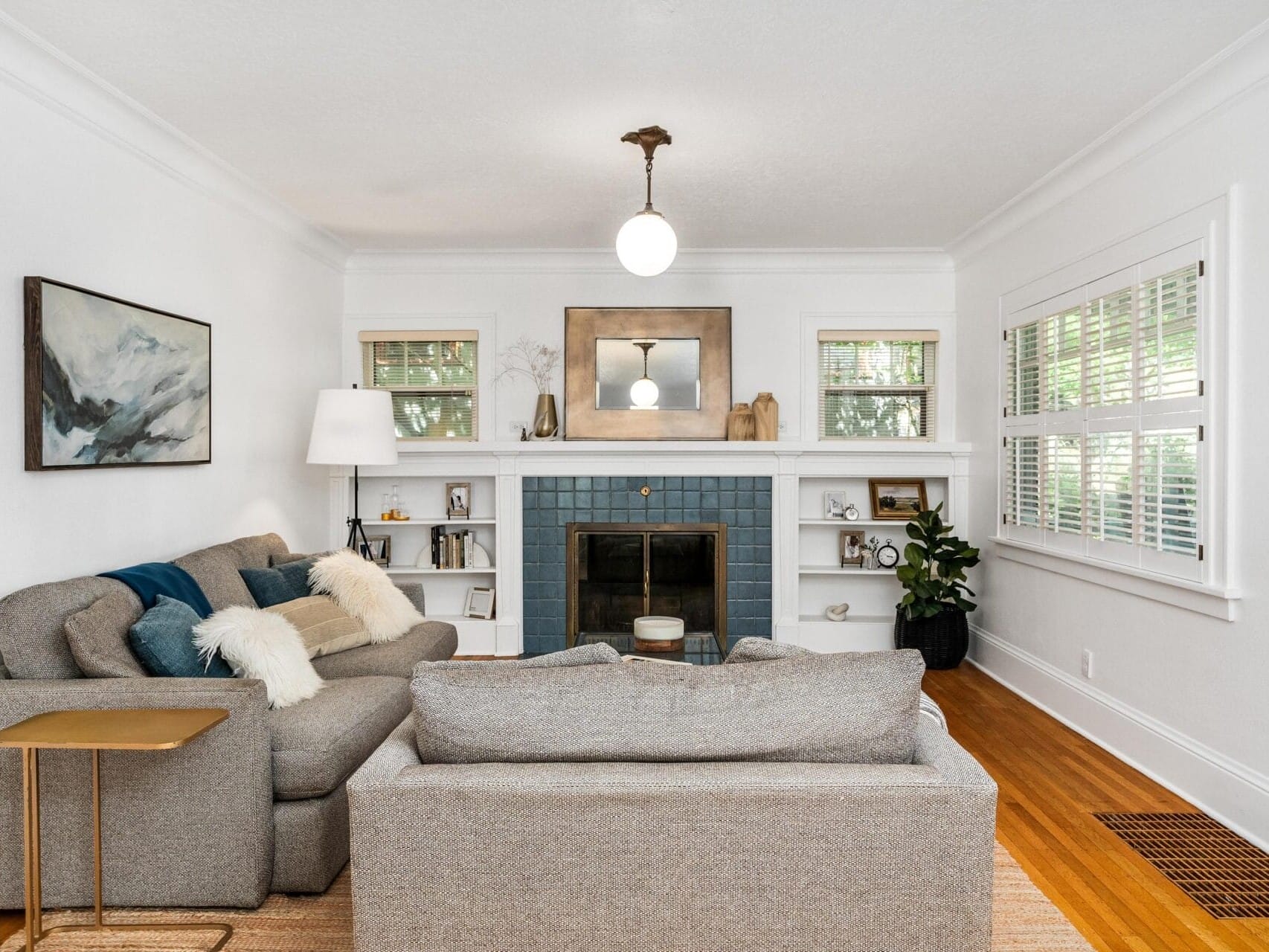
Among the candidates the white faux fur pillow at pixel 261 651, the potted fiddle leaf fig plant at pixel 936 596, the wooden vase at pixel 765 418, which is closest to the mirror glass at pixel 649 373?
the wooden vase at pixel 765 418

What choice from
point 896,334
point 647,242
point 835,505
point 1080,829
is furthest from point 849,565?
point 647,242

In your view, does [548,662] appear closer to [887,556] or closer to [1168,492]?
[1168,492]

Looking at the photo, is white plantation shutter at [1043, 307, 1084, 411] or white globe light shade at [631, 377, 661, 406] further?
white globe light shade at [631, 377, 661, 406]

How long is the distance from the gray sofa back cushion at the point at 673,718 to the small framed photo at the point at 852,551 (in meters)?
4.04

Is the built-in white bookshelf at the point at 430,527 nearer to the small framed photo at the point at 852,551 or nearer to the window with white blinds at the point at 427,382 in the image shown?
the window with white blinds at the point at 427,382

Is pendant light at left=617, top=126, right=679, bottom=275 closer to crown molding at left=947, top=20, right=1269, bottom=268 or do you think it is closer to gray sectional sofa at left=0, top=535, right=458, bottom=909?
crown molding at left=947, top=20, right=1269, bottom=268

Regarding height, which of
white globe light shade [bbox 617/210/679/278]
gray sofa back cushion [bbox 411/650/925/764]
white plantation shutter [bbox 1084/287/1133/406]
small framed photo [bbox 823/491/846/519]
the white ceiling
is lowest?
gray sofa back cushion [bbox 411/650/925/764]

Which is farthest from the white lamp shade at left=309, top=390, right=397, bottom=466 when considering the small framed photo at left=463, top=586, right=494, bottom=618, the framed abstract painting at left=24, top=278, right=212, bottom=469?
the small framed photo at left=463, top=586, right=494, bottom=618

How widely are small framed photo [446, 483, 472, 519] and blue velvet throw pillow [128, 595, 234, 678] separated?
301 centimetres

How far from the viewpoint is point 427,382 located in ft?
19.3

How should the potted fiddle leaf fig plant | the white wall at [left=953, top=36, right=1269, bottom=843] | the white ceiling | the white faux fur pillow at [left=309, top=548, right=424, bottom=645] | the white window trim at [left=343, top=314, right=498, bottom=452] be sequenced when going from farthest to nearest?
the white window trim at [left=343, top=314, right=498, bottom=452]
the potted fiddle leaf fig plant
the white faux fur pillow at [left=309, top=548, right=424, bottom=645]
the white wall at [left=953, top=36, right=1269, bottom=843]
the white ceiling

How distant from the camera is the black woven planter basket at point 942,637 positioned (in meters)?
5.20

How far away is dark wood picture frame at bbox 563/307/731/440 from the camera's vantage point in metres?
5.75

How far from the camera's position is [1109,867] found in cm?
272
